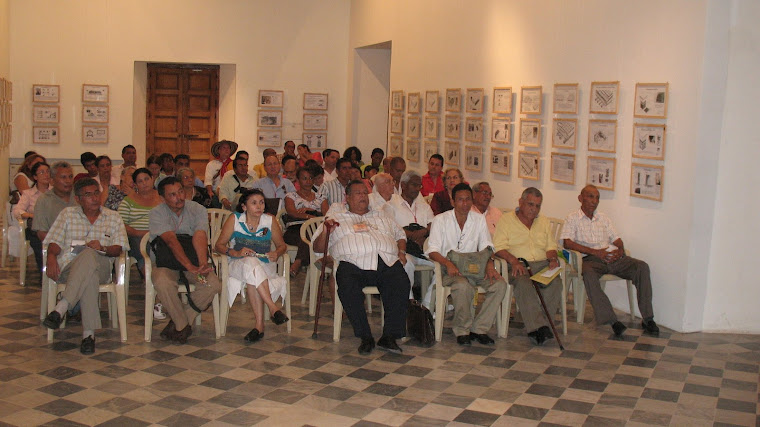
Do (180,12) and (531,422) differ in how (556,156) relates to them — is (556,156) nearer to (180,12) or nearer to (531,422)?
(531,422)

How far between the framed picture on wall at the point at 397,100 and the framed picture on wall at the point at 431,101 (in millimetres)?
974

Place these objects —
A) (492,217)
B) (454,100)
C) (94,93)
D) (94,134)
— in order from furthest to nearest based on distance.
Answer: (94,134) < (94,93) < (454,100) < (492,217)

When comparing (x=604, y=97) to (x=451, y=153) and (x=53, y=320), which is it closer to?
(x=451, y=153)

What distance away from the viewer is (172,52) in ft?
46.8

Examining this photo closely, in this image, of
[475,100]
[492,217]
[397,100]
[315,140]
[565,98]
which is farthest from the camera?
[315,140]

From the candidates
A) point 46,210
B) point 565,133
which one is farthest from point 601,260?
point 46,210

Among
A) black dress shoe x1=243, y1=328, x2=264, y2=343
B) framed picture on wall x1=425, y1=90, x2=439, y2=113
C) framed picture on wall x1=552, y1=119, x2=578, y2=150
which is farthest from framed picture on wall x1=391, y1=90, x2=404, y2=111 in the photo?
black dress shoe x1=243, y1=328, x2=264, y2=343

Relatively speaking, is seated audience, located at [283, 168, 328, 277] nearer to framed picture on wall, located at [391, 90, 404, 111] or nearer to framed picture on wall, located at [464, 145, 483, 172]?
framed picture on wall, located at [464, 145, 483, 172]

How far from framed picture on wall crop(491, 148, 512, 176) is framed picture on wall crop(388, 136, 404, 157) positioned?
9.61ft

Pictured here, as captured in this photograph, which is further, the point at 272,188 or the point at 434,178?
the point at 434,178

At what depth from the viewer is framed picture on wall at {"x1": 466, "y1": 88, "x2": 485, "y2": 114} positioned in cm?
1047

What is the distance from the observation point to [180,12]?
46.7 feet

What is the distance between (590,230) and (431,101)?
474 cm

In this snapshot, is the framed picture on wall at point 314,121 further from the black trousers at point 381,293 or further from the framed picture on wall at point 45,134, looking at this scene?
the black trousers at point 381,293
